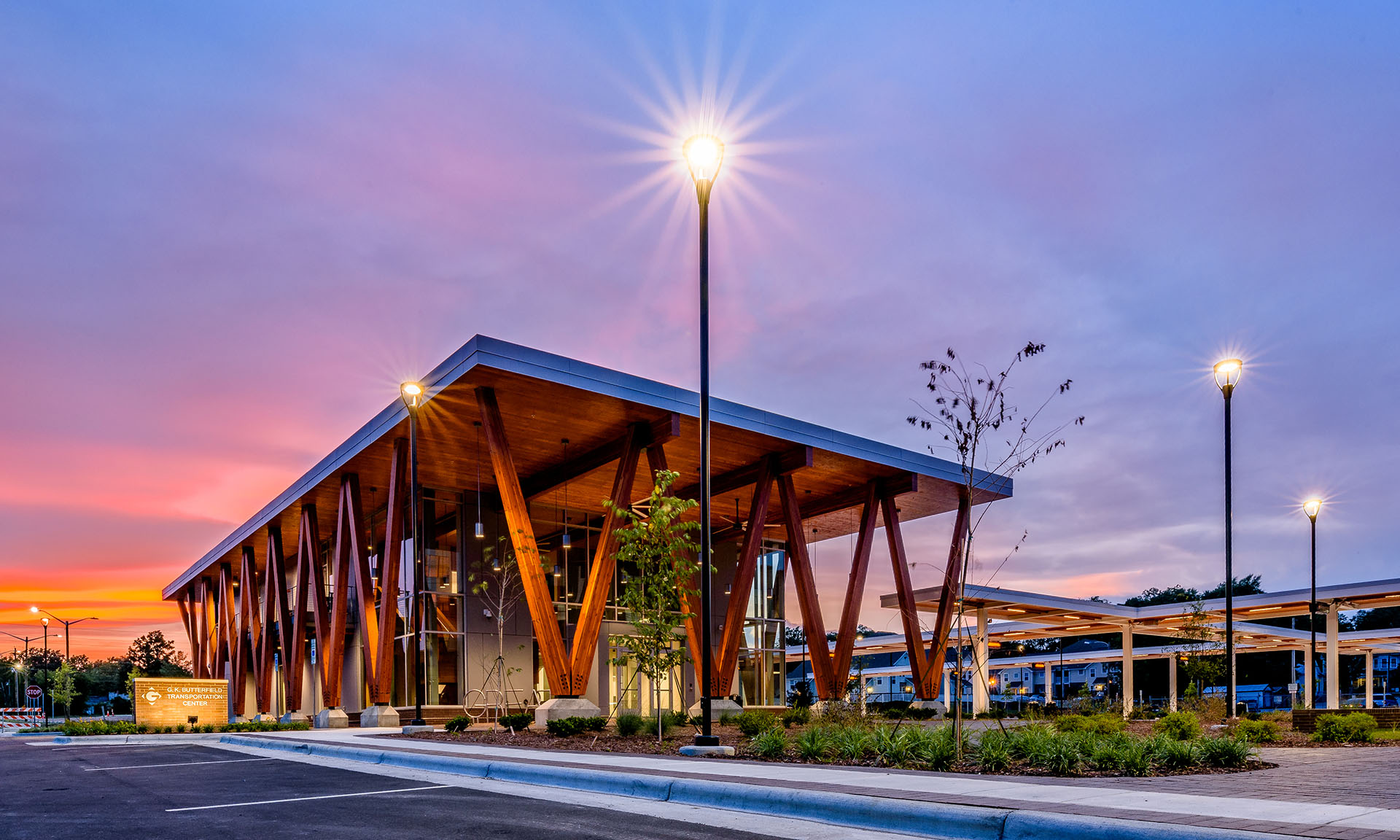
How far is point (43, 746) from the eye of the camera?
1266 inches

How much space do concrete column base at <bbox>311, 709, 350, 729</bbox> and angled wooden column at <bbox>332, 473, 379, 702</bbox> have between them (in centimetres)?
162

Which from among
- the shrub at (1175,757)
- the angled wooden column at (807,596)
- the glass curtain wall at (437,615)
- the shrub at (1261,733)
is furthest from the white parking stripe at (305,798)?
the glass curtain wall at (437,615)

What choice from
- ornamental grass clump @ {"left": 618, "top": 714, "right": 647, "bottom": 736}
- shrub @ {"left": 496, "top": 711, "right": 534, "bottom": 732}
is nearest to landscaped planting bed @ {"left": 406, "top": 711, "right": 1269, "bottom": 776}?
ornamental grass clump @ {"left": 618, "top": 714, "right": 647, "bottom": 736}

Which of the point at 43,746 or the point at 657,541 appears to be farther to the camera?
the point at 43,746

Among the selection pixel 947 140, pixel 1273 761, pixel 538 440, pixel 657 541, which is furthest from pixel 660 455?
pixel 1273 761

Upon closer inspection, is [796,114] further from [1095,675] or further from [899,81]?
[1095,675]

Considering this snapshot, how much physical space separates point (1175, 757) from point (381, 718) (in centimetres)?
2726

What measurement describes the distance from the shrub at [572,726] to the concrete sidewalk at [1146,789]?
5.73 metres

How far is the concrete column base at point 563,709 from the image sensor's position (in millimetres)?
26297

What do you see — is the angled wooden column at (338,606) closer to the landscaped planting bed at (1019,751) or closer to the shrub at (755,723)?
the shrub at (755,723)

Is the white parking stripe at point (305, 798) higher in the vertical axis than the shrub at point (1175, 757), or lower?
lower

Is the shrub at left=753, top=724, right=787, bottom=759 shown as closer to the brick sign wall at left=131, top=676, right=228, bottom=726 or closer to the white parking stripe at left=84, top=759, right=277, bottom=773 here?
the white parking stripe at left=84, top=759, right=277, bottom=773

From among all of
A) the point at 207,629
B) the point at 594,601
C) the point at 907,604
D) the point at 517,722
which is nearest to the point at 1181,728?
the point at 517,722

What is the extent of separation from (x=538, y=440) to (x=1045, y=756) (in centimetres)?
2394
